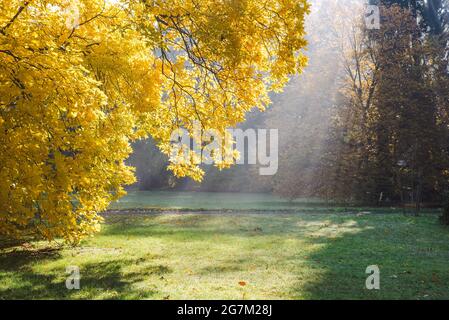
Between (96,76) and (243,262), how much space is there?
5121 millimetres

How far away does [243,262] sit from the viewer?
1009 centimetres

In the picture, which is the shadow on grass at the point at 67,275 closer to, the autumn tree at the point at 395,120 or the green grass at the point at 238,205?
the green grass at the point at 238,205

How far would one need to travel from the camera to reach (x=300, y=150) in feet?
93.7

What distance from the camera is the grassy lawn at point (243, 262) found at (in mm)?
7461

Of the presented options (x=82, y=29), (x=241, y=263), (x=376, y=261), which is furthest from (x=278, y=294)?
(x=82, y=29)

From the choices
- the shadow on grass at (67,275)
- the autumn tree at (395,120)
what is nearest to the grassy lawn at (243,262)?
the shadow on grass at (67,275)

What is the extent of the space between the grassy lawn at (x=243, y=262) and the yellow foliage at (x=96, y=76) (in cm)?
116

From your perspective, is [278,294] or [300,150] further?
[300,150]

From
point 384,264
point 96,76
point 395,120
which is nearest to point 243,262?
point 384,264

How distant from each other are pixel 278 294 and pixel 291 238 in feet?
22.3

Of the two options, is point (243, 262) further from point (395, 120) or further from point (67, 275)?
point (395, 120)

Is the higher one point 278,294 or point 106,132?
point 106,132

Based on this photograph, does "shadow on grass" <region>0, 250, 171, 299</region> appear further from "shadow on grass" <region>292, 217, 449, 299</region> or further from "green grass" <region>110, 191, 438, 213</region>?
"green grass" <region>110, 191, 438, 213</region>
